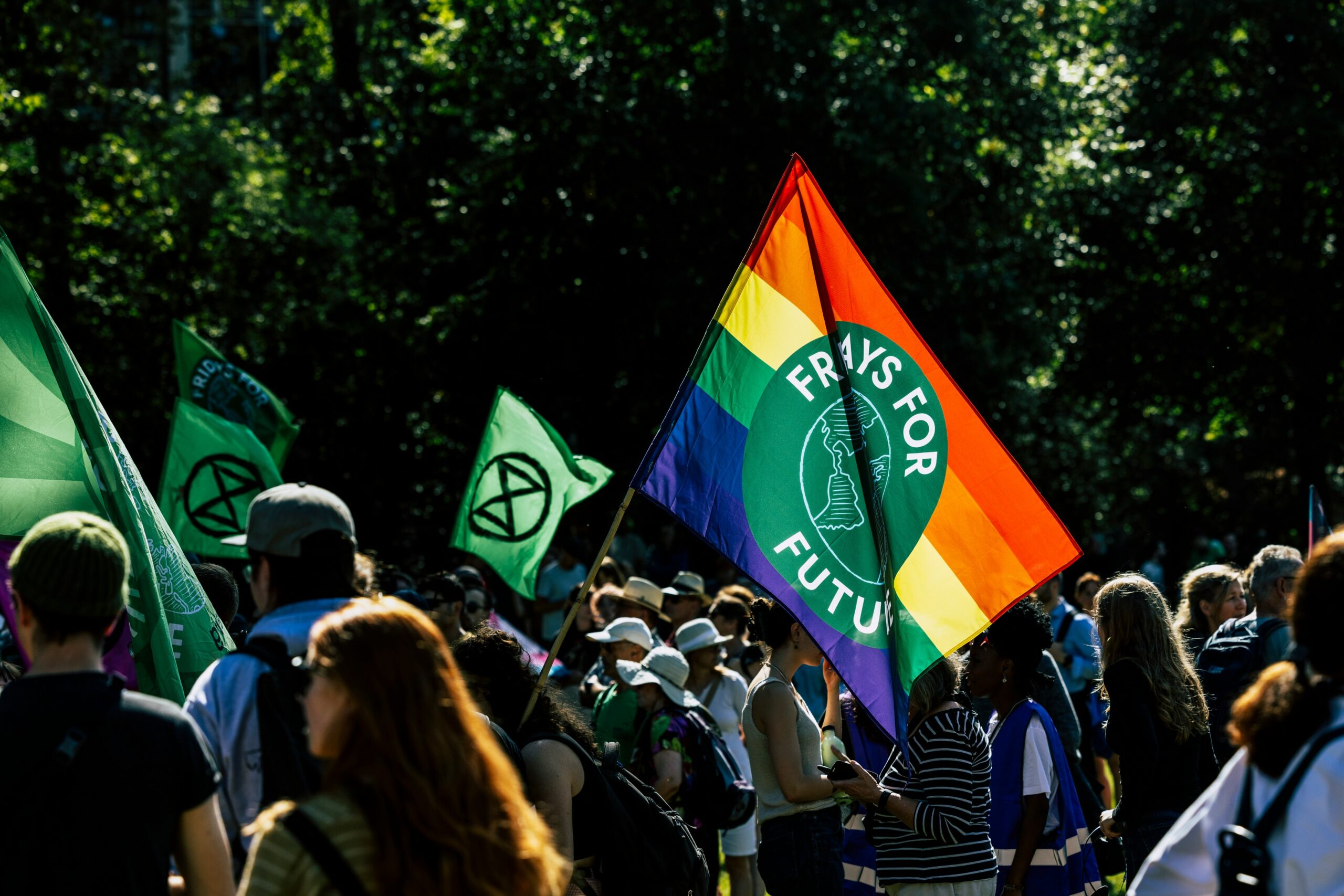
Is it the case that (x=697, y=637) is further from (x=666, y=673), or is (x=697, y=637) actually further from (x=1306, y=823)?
(x=1306, y=823)

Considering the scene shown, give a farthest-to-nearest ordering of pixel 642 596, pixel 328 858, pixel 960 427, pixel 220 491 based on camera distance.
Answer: pixel 220 491 < pixel 642 596 < pixel 960 427 < pixel 328 858

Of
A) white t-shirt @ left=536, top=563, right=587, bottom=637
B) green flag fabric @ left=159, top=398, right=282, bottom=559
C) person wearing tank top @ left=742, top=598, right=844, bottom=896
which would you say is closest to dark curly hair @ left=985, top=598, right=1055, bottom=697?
person wearing tank top @ left=742, top=598, right=844, bottom=896

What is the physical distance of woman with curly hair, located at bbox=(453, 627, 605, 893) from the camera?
4.21 metres

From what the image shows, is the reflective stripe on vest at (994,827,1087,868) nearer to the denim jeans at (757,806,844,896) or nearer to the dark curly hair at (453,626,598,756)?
the denim jeans at (757,806,844,896)

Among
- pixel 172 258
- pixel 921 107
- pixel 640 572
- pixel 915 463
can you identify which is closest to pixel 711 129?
pixel 921 107

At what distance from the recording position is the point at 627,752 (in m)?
6.30

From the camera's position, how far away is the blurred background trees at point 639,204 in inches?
714

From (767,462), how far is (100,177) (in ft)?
52.5

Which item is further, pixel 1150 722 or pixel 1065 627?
pixel 1065 627

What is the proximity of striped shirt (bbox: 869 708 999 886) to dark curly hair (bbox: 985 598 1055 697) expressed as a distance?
50 centimetres

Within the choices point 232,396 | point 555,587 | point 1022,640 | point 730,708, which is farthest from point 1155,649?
point 555,587

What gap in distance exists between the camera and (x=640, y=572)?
16.8 metres

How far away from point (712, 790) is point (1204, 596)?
9.05 feet

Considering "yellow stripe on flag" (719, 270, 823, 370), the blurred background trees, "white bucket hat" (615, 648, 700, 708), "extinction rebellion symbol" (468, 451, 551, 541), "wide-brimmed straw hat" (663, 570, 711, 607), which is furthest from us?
the blurred background trees
